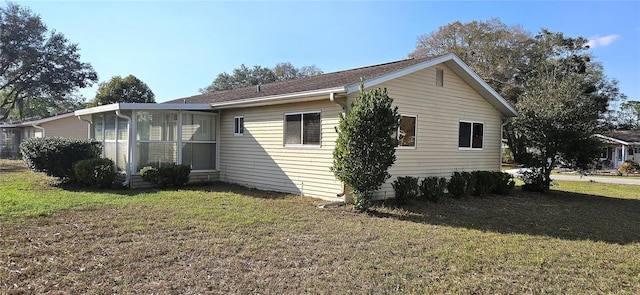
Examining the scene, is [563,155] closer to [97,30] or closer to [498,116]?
→ [498,116]

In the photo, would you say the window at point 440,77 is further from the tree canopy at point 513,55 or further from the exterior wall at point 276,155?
the tree canopy at point 513,55

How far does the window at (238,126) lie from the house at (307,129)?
0.03 metres

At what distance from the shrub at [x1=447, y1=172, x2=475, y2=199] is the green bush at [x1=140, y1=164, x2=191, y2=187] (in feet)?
24.9

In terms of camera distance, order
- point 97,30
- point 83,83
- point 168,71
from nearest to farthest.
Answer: point 97,30 → point 168,71 → point 83,83

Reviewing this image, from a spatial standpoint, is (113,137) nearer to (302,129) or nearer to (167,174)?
(167,174)

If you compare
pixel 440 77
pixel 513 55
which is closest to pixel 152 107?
pixel 440 77

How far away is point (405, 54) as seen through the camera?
35062 millimetres

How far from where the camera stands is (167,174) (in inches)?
428

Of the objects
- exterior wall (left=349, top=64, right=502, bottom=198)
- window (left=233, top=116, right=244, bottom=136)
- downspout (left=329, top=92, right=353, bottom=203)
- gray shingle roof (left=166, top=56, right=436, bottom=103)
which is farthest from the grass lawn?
window (left=233, top=116, right=244, bottom=136)

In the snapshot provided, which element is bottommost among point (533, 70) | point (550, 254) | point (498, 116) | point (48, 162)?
point (550, 254)

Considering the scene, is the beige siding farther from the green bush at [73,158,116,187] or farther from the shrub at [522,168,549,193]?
the shrub at [522,168,549,193]

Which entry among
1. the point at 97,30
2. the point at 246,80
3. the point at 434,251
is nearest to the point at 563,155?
the point at 434,251

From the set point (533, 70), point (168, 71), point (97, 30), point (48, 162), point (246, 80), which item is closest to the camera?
point (97, 30)

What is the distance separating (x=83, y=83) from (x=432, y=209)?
33801 millimetres
